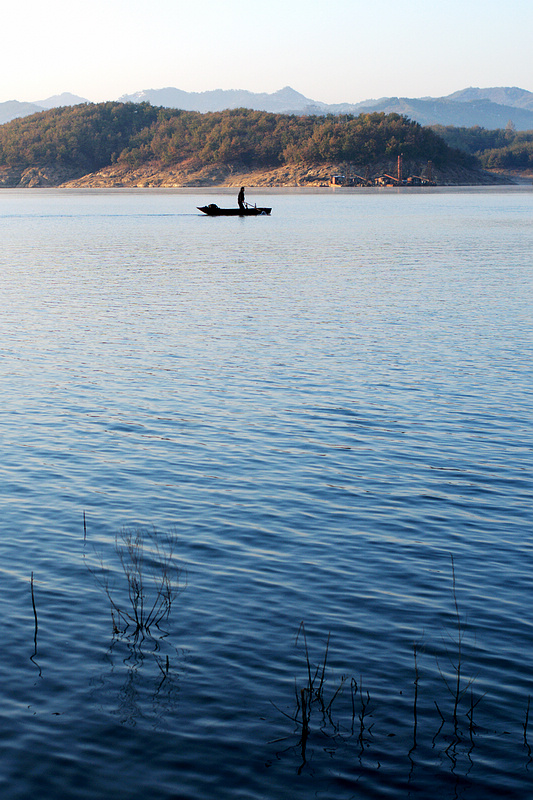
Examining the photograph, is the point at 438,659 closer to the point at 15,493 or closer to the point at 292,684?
the point at 292,684

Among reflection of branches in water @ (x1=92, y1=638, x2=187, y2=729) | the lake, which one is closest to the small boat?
the lake

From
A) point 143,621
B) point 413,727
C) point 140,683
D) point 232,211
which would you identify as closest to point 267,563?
point 143,621

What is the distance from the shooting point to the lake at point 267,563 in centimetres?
848

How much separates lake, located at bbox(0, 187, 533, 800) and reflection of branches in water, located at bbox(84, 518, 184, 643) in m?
0.05

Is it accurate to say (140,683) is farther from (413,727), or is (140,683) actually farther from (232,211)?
(232,211)

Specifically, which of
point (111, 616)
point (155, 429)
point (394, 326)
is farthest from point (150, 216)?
point (111, 616)

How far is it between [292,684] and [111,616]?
2.78 m

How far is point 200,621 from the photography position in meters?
11.1

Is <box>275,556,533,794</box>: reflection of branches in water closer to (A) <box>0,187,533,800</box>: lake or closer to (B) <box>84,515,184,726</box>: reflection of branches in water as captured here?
(A) <box>0,187,533,800</box>: lake

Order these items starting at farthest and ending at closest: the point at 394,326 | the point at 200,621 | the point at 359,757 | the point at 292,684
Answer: the point at 394,326 → the point at 200,621 → the point at 292,684 → the point at 359,757

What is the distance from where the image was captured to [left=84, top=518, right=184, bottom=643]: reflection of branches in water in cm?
1111

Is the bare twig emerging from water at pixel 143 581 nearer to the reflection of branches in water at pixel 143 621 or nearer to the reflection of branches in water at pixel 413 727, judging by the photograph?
the reflection of branches in water at pixel 143 621

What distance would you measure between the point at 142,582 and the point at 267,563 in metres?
1.87

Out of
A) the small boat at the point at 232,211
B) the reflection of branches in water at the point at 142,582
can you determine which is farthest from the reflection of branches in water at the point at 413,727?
the small boat at the point at 232,211
